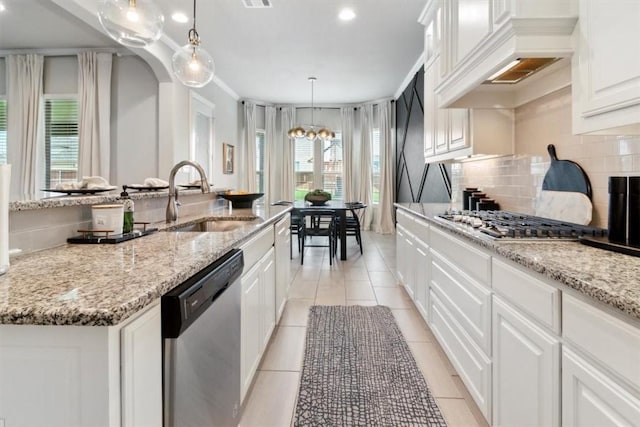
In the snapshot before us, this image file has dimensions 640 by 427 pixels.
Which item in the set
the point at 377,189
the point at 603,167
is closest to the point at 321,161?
the point at 377,189

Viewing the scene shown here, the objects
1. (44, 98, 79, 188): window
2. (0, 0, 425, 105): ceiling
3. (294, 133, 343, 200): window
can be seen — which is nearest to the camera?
(0, 0, 425, 105): ceiling

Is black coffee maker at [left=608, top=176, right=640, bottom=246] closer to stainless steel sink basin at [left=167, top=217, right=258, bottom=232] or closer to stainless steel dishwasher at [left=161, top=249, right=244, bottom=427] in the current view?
stainless steel dishwasher at [left=161, top=249, right=244, bottom=427]

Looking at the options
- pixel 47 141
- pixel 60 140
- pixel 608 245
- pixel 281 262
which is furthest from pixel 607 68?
pixel 47 141

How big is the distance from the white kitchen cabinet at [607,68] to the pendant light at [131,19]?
1959mm

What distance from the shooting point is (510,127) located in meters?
2.52

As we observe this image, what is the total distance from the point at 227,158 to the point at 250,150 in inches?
36.7

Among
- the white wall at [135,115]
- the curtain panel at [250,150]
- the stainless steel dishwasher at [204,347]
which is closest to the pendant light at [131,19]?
the stainless steel dishwasher at [204,347]

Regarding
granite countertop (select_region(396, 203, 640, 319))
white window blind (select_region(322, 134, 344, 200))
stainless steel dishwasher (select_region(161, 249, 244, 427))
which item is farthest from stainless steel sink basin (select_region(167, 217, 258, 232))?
white window blind (select_region(322, 134, 344, 200))

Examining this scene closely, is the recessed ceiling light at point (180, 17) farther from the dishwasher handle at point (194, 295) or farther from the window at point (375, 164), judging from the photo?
the window at point (375, 164)

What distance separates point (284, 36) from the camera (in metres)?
4.38

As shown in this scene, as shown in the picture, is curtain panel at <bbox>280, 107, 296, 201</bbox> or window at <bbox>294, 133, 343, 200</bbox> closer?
curtain panel at <bbox>280, 107, 296, 201</bbox>

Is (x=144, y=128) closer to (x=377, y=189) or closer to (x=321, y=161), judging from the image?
(x=321, y=161)

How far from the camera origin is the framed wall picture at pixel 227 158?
678 centimetres

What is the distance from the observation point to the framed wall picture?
678cm
